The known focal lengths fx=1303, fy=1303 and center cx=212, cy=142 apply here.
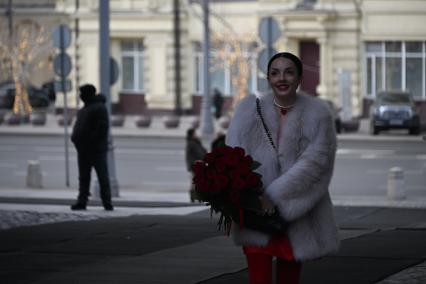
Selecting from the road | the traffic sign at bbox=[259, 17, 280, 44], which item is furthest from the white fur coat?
the traffic sign at bbox=[259, 17, 280, 44]

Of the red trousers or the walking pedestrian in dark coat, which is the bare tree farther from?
the red trousers

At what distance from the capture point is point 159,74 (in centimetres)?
5338

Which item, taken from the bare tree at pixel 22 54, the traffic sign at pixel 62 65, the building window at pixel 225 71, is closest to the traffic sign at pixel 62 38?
the traffic sign at pixel 62 65

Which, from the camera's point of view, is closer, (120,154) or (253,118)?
(253,118)

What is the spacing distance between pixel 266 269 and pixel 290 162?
25.5 inches

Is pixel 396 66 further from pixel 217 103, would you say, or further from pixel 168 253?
pixel 168 253

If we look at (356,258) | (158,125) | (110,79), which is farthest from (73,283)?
(158,125)

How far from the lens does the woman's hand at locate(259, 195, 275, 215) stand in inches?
287

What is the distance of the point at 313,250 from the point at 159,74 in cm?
4623

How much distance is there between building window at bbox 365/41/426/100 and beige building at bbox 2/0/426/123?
0.04 metres

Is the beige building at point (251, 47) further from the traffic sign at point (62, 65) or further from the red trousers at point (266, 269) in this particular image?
the red trousers at point (266, 269)

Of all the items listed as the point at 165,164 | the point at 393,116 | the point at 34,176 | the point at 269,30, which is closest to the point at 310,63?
the point at 393,116

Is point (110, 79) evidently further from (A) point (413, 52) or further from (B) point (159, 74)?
(B) point (159, 74)

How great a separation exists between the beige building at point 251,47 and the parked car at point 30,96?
3.58 m
